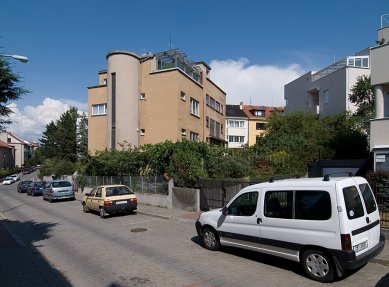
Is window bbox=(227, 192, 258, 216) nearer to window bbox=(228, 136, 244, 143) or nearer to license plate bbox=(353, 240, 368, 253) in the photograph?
license plate bbox=(353, 240, 368, 253)

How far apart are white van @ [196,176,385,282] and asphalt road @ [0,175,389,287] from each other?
1.44 ft

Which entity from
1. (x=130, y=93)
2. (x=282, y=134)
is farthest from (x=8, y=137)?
(x=282, y=134)

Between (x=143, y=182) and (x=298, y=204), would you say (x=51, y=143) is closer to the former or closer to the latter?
(x=143, y=182)

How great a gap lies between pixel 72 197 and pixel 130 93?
33.8 feet

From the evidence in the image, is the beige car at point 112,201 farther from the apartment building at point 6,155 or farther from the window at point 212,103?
the apartment building at point 6,155

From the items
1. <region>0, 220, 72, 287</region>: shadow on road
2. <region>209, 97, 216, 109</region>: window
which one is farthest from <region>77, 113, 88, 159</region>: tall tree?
<region>0, 220, 72, 287</region>: shadow on road

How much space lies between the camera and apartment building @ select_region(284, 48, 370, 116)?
31.1 meters

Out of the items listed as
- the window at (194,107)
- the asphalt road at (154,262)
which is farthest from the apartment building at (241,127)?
the asphalt road at (154,262)

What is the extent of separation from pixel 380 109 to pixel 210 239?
11.9 m

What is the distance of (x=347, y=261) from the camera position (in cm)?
670

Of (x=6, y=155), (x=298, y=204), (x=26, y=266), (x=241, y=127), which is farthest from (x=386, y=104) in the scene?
(x=6, y=155)

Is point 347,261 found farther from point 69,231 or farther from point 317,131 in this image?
point 317,131

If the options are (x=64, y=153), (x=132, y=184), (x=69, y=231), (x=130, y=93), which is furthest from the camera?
(x=64, y=153)

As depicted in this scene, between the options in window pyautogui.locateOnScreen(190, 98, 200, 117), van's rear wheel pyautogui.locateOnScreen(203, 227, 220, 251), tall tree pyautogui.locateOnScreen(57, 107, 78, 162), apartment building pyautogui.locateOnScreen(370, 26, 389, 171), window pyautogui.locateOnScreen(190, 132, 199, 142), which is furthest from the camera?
tall tree pyautogui.locateOnScreen(57, 107, 78, 162)
